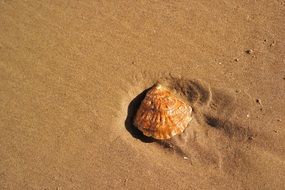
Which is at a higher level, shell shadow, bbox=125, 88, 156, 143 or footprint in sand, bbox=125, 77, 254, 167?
footprint in sand, bbox=125, 77, 254, 167

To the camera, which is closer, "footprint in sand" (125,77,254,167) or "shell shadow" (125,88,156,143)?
"footprint in sand" (125,77,254,167)

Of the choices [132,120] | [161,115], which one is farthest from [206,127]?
[132,120]

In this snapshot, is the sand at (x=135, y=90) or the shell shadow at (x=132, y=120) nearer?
the sand at (x=135, y=90)

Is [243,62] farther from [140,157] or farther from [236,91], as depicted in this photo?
[140,157]

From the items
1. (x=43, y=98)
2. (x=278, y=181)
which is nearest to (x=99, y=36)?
(x=43, y=98)

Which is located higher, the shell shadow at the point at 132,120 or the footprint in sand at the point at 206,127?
the footprint in sand at the point at 206,127
